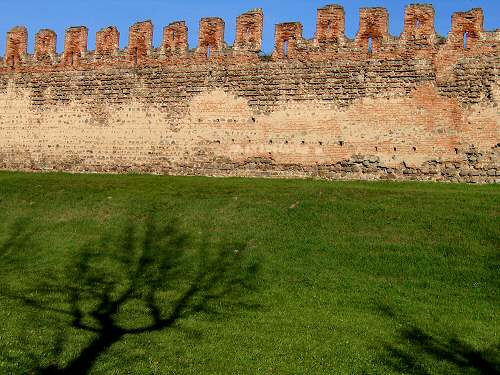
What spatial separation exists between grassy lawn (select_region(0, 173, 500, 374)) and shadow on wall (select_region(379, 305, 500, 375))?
28mm

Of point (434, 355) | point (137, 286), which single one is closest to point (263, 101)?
point (137, 286)

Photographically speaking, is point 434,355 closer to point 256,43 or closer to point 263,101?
point 263,101

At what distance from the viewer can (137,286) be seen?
10359mm

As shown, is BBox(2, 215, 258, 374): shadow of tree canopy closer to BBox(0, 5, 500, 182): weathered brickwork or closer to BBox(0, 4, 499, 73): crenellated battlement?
BBox(0, 5, 500, 182): weathered brickwork

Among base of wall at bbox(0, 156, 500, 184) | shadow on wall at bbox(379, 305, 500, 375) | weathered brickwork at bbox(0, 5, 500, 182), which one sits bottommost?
shadow on wall at bbox(379, 305, 500, 375)

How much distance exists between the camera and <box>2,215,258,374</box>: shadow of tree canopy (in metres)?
8.31

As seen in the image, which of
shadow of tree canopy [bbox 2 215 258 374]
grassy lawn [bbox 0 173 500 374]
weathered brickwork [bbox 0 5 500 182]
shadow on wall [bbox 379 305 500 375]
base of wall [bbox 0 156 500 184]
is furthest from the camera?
weathered brickwork [bbox 0 5 500 182]

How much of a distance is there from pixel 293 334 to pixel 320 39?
11957 mm

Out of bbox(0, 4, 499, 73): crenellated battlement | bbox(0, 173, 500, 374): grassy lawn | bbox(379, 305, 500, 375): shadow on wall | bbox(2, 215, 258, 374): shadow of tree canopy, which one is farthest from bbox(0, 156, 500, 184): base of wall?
bbox(379, 305, 500, 375): shadow on wall

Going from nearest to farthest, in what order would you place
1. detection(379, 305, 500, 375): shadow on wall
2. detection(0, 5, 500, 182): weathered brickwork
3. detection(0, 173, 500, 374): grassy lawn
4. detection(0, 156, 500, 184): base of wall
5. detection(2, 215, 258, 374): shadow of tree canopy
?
detection(379, 305, 500, 375): shadow on wall
detection(0, 173, 500, 374): grassy lawn
detection(2, 215, 258, 374): shadow of tree canopy
detection(0, 156, 500, 184): base of wall
detection(0, 5, 500, 182): weathered brickwork

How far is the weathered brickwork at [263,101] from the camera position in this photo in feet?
54.7

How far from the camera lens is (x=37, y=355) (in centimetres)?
732

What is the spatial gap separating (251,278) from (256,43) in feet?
33.6

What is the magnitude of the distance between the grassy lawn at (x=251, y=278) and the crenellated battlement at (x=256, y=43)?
4.09 m
